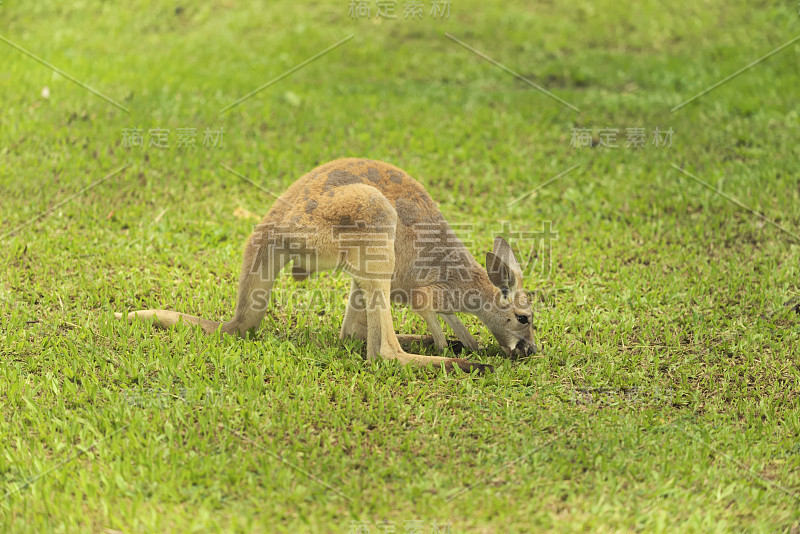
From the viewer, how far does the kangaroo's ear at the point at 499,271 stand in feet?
16.3

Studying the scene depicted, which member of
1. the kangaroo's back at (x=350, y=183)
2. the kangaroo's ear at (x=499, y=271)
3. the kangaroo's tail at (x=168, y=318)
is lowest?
the kangaroo's tail at (x=168, y=318)

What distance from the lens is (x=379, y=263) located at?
4.61m

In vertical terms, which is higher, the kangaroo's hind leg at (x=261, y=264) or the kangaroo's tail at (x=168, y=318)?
the kangaroo's hind leg at (x=261, y=264)

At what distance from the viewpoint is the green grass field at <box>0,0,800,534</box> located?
3785 millimetres

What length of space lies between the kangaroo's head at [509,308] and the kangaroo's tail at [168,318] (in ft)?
6.14

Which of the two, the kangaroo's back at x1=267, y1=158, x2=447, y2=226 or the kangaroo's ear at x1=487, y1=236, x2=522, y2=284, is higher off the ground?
the kangaroo's back at x1=267, y1=158, x2=447, y2=226

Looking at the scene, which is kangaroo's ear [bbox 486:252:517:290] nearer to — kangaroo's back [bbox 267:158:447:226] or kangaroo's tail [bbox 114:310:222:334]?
kangaroo's back [bbox 267:158:447:226]

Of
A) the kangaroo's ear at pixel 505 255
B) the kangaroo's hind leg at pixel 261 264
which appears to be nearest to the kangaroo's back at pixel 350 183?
the kangaroo's hind leg at pixel 261 264

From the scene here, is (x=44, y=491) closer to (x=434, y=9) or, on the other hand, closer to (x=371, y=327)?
(x=371, y=327)

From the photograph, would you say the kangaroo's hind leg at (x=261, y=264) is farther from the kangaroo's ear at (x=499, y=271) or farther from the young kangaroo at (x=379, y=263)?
the kangaroo's ear at (x=499, y=271)

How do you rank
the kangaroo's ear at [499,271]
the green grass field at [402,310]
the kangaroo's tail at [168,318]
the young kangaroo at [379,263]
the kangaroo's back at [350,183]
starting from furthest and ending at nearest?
1. the kangaroo's tail at [168,318]
2. the kangaroo's ear at [499,271]
3. the kangaroo's back at [350,183]
4. the young kangaroo at [379,263]
5. the green grass field at [402,310]

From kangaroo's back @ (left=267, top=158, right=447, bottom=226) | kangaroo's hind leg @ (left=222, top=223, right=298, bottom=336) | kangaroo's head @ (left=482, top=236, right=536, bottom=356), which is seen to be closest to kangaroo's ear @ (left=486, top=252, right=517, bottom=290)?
kangaroo's head @ (left=482, top=236, right=536, bottom=356)

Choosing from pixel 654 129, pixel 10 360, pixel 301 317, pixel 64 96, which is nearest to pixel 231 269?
pixel 301 317

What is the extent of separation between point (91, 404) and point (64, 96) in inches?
230
